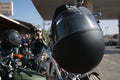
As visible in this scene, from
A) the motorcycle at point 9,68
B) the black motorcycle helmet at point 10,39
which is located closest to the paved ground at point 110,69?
the motorcycle at point 9,68

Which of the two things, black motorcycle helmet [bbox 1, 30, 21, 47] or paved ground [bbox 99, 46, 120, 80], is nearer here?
black motorcycle helmet [bbox 1, 30, 21, 47]

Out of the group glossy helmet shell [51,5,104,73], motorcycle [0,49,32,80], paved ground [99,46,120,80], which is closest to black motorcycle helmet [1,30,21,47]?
motorcycle [0,49,32,80]

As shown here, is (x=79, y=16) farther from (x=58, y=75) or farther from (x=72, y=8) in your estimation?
(x=58, y=75)

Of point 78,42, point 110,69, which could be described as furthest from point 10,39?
point 110,69

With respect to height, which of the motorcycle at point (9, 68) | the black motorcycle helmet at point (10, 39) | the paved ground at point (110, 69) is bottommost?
the paved ground at point (110, 69)

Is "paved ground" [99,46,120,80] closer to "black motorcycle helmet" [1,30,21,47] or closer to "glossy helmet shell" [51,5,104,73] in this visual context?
"black motorcycle helmet" [1,30,21,47]

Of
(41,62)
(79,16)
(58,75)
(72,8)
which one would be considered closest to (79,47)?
(79,16)

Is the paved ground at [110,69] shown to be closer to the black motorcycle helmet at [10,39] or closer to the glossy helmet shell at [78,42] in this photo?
the black motorcycle helmet at [10,39]

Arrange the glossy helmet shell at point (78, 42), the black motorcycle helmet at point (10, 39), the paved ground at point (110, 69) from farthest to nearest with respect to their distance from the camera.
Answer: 1. the paved ground at point (110, 69)
2. the black motorcycle helmet at point (10, 39)
3. the glossy helmet shell at point (78, 42)

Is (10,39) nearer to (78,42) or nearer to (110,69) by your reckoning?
(78,42)

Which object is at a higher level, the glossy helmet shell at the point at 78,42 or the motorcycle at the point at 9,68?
the glossy helmet shell at the point at 78,42

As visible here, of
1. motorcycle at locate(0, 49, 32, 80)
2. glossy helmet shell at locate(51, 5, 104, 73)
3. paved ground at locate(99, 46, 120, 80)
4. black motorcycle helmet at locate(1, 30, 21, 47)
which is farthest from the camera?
paved ground at locate(99, 46, 120, 80)

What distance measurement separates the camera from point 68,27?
313 centimetres

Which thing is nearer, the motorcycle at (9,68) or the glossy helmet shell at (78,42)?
the glossy helmet shell at (78,42)
